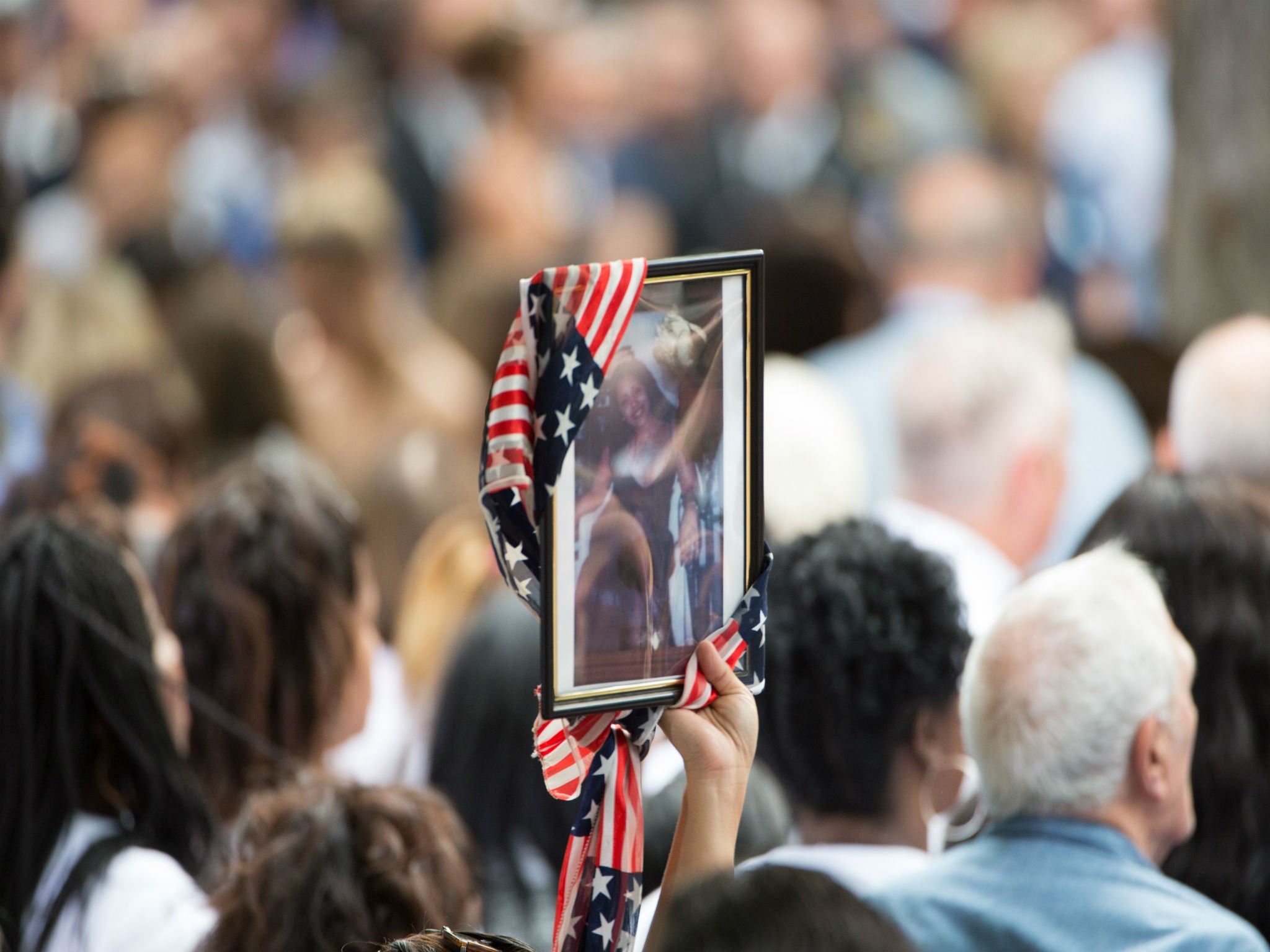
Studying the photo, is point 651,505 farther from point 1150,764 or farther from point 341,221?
point 341,221

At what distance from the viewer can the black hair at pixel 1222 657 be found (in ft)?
8.80

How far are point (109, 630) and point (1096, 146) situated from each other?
6390mm

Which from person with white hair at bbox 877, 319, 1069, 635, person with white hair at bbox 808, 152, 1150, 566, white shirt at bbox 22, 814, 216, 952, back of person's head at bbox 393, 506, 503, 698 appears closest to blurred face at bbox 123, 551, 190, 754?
white shirt at bbox 22, 814, 216, 952

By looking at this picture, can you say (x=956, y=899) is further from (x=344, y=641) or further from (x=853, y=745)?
(x=344, y=641)

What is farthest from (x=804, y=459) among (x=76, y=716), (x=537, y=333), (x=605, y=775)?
(x=537, y=333)

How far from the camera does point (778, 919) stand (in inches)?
48.6

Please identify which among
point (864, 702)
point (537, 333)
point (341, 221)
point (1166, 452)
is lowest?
point (864, 702)

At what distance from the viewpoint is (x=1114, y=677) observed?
2365 millimetres

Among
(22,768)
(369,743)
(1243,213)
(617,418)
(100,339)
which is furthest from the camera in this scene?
(100,339)

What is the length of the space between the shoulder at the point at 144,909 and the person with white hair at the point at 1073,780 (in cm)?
96

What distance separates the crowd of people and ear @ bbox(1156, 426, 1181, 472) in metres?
0.05

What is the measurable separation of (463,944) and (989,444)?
275 centimetres

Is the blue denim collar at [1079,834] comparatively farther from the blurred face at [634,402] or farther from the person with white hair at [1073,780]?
the blurred face at [634,402]

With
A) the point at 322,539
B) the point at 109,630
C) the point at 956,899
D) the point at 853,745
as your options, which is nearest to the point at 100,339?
the point at 322,539
